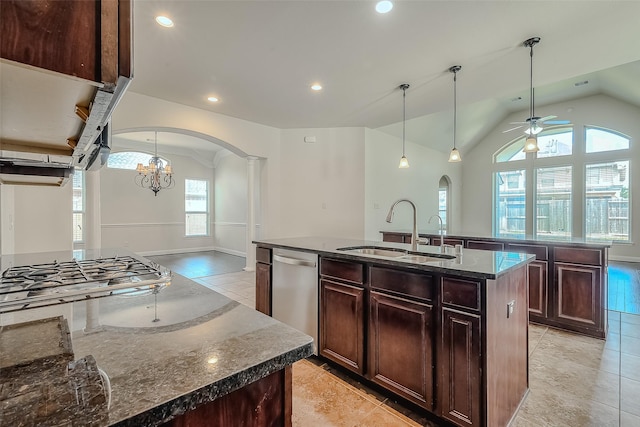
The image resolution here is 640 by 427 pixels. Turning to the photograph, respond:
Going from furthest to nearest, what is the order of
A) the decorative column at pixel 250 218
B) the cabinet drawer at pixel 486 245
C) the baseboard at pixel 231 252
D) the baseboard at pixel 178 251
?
1. the baseboard at pixel 178 251
2. the baseboard at pixel 231 252
3. the decorative column at pixel 250 218
4. the cabinet drawer at pixel 486 245

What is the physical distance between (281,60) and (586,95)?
7.89 meters

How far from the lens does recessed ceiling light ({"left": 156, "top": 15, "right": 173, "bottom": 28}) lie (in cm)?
230

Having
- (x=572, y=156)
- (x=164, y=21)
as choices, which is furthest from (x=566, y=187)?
(x=164, y=21)

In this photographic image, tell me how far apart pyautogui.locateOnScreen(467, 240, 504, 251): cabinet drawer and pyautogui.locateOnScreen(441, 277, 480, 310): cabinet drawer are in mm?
2187

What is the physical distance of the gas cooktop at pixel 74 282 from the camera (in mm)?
956

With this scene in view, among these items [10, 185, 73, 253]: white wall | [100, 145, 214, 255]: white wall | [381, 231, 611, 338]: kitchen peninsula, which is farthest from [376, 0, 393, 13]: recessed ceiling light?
[100, 145, 214, 255]: white wall

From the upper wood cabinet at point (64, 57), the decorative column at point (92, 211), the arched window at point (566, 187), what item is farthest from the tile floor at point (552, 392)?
the arched window at point (566, 187)

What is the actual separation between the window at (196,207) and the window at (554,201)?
9.15 metres

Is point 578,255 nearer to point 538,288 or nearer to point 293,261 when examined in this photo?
point 538,288

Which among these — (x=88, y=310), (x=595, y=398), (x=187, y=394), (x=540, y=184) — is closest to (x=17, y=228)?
(x=88, y=310)

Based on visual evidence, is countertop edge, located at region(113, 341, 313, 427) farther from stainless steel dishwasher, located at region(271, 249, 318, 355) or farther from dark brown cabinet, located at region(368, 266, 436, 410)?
stainless steel dishwasher, located at region(271, 249, 318, 355)

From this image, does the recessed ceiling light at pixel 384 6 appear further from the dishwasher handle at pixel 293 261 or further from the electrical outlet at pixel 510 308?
the electrical outlet at pixel 510 308

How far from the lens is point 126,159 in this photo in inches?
294

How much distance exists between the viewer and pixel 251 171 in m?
5.70
